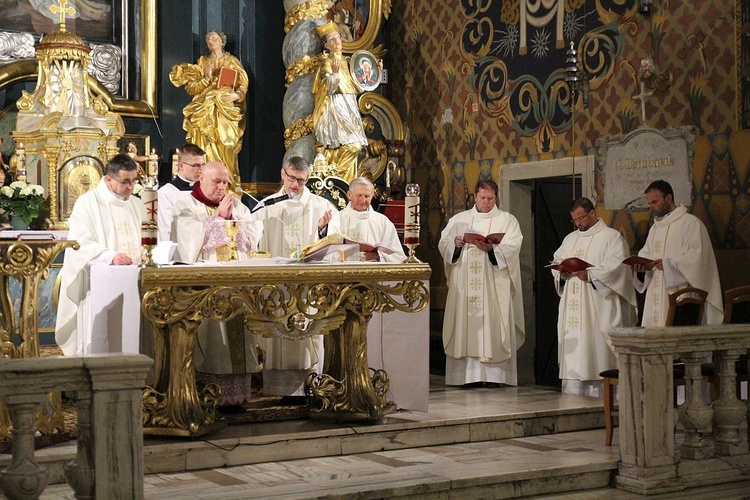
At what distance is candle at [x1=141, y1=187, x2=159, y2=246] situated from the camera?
6051mm

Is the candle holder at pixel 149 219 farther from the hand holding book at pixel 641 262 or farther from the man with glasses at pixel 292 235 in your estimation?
the hand holding book at pixel 641 262

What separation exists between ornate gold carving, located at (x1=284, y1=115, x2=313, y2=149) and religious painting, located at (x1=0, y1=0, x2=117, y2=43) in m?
1.97

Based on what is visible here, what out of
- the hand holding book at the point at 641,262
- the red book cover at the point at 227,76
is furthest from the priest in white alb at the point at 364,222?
the red book cover at the point at 227,76

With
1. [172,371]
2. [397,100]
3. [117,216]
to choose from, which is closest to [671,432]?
[172,371]

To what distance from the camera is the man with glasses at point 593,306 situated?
8492 millimetres

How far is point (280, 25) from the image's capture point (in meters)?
11.6

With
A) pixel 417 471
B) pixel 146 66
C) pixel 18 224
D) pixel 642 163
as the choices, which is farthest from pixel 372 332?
pixel 146 66

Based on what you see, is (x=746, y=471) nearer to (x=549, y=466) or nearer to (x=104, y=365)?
(x=549, y=466)

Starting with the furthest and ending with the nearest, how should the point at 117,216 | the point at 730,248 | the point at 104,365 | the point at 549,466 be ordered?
the point at 730,248, the point at 117,216, the point at 549,466, the point at 104,365

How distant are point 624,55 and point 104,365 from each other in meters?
5.98

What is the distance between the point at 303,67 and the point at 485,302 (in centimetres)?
341

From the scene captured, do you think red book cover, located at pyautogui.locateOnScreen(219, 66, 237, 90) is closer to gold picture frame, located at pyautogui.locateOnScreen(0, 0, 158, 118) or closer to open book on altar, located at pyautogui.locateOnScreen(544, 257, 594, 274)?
gold picture frame, located at pyautogui.locateOnScreen(0, 0, 158, 118)

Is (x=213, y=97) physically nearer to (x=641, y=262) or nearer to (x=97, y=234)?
(x=97, y=234)

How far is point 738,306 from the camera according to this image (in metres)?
6.98
